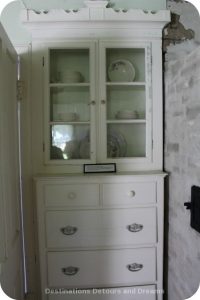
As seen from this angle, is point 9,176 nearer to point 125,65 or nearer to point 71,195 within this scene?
point 71,195

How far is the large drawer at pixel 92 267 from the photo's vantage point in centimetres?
160

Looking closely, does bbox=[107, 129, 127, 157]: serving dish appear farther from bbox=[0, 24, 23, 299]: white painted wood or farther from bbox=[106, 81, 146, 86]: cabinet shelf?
bbox=[0, 24, 23, 299]: white painted wood

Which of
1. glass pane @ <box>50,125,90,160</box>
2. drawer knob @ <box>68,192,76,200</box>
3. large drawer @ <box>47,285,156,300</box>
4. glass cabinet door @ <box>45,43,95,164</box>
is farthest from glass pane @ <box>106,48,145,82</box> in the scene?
large drawer @ <box>47,285,156,300</box>

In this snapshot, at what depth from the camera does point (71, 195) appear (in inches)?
61.7

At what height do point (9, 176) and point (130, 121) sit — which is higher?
point (130, 121)

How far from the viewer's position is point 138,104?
177 centimetres

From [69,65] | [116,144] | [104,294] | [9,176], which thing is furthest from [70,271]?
[69,65]

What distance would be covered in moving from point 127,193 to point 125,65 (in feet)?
2.75

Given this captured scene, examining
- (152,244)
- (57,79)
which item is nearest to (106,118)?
(57,79)

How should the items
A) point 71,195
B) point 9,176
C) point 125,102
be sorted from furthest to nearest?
point 125,102 < point 71,195 < point 9,176

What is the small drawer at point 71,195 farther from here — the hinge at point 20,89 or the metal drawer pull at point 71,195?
the hinge at point 20,89

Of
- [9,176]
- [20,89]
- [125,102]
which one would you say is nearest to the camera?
[9,176]

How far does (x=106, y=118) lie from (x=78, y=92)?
0.84ft

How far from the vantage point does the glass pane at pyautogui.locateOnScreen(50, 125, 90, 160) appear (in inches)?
67.7
